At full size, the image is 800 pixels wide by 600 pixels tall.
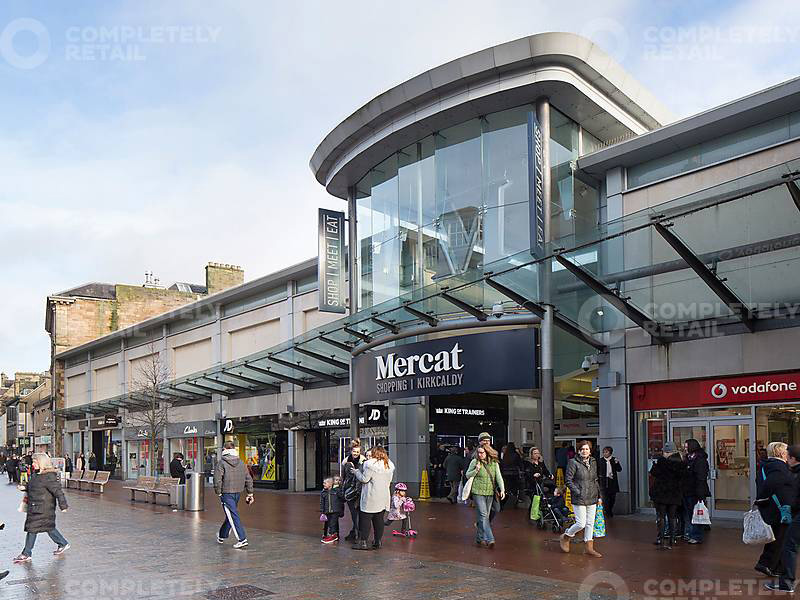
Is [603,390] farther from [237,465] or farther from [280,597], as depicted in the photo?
[280,597]

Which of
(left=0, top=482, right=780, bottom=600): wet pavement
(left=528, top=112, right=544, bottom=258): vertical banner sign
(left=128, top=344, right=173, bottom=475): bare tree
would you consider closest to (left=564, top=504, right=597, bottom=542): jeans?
(left=0, top=482, right=780, bottom=600): wet pavement

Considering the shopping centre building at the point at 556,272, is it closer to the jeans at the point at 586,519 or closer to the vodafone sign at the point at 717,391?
the vodafone sign at the point at 717,391

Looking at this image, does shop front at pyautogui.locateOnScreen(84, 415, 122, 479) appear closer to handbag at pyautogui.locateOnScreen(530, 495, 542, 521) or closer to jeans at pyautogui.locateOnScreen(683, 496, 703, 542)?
handbag at pyautogui.locateOnScreen(530, 495, 542, 521)

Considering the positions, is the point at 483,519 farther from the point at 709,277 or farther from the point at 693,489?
the point at 709,277

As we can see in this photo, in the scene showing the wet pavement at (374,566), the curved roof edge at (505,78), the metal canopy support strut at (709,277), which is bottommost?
the wet pavement at (374,566)

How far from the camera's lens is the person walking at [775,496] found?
30.1ft

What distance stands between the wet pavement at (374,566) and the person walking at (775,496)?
0.39 m

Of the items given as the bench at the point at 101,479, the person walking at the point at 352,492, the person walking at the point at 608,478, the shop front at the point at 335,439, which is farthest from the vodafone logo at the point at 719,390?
the bench at the point at 101,479

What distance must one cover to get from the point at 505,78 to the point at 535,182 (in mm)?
2703

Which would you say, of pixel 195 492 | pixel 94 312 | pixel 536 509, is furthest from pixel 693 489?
pixel 94 312

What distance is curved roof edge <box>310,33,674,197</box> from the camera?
1911cm

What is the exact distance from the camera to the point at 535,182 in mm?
19156

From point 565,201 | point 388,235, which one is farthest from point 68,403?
point 565,201

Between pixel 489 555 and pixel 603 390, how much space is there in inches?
302
